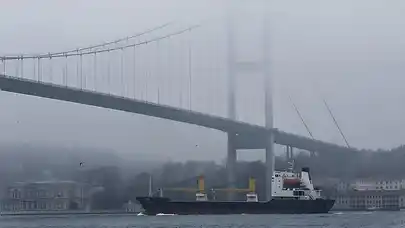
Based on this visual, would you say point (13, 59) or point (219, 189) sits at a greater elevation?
point (13, 59)

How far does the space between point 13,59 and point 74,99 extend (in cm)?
326

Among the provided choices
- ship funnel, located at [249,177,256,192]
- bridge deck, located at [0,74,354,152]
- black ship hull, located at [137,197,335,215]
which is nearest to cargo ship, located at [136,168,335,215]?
black ship hull, located at [137,197,335,215]

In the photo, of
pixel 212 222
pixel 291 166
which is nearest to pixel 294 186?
pixel 291 166

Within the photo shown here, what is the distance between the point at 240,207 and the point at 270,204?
1837 millimetres

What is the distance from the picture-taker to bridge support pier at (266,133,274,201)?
180 feet

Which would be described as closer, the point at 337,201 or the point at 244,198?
the point at 244,198

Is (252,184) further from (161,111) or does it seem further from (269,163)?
(161,111)

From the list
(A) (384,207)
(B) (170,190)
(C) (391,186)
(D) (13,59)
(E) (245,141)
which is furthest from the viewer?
(A) (384,207)

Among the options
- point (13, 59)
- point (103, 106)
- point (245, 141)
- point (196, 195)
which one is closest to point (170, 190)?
Answer: point (196, 195)

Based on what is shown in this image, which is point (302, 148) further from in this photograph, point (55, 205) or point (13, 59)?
point (13, 59)

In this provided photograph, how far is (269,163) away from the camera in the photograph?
186 ft

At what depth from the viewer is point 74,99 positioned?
4650 cm

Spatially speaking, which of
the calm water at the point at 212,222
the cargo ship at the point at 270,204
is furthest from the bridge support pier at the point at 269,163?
the calm water at the point at 212,222

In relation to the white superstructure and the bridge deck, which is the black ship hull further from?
the bridge deck
